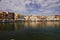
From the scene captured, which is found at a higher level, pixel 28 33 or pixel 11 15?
pixel 11 15

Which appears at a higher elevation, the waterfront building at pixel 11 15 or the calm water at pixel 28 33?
the waterfront building at pixel 11 15

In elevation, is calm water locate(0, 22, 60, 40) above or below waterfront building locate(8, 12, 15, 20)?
below

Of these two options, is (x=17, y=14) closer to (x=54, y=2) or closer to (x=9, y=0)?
(x=9, y=0)

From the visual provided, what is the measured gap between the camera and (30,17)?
31.8ft

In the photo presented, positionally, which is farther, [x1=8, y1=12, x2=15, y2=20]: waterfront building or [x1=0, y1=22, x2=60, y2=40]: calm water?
[x1=8, y1=12, x2=15, y2=20]: waterfront building

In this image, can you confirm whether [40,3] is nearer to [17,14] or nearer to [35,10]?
[35,10]

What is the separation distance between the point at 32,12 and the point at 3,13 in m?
1.92

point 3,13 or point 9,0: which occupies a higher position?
point 9,0

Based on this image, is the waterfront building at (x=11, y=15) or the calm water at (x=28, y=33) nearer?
the calm water at (x=28, y=33)

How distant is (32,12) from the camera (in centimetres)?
961

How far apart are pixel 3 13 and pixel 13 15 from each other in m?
0.70

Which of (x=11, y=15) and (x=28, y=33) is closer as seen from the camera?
(x=28, y=33)

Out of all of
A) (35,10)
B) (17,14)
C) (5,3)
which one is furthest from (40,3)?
(5,3)

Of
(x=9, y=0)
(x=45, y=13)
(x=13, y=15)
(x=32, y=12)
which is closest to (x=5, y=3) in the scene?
(x=9, y=0)
